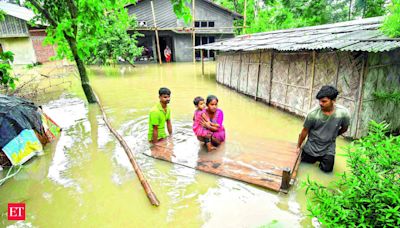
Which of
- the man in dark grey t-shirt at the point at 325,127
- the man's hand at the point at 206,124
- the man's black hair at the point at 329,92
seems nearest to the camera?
the man's black hair at the point at 329,92

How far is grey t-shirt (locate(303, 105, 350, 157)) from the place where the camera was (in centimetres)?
393

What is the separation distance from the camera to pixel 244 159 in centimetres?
457

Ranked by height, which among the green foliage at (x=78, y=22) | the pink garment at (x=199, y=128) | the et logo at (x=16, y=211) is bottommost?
the et logo at (x=16, y=211)

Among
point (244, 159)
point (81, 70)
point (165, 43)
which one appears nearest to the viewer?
point (244, 159)

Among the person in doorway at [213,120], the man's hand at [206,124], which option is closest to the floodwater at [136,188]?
the person in doorway at [213,120]

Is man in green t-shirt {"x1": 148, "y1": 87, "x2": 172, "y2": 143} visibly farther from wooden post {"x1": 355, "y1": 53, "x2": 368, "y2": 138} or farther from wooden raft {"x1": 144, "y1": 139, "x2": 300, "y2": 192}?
wooden post {"x1": 355, "y1": 53, "x2": 368, "y2": 138}

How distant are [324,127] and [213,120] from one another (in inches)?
77.9

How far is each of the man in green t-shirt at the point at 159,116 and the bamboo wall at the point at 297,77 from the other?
165 inches

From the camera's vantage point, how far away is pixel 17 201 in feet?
12.7

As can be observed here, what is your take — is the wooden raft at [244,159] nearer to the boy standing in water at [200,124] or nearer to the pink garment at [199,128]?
→ the boy standing in water at [200,124]

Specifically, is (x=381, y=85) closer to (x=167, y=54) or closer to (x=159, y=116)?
(x=159, y=116)

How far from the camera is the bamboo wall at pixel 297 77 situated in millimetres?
5605

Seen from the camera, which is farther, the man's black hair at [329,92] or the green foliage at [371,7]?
the green foliage at [371,7]

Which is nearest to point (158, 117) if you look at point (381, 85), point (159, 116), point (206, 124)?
point (159, 116)
